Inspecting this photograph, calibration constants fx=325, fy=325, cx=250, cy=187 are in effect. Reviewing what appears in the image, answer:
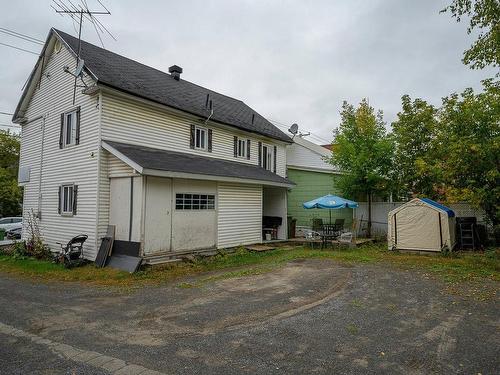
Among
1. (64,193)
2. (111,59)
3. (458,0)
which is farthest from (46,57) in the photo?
(458,0)

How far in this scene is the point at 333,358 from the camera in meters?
4.02

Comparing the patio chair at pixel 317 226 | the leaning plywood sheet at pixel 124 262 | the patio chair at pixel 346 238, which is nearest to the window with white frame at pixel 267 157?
the patio chair at pixel 317 226

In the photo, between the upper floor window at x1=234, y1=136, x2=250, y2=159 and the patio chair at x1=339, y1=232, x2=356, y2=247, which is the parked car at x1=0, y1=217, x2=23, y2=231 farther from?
the patio chair at x1=339, y1=232, x2=356, y2=247

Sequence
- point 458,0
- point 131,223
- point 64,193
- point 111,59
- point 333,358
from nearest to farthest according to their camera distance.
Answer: point 333,358 → point 458,0 → point 131,223 → point 64,193 → point 111,59

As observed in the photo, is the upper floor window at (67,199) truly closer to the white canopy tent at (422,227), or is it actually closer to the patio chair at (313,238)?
the patio chair at (313,238)

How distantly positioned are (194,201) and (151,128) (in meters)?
3.26

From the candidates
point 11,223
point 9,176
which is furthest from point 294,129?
point 9,176

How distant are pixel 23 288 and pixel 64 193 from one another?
15.3 feet

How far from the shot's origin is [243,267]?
10.5 meters

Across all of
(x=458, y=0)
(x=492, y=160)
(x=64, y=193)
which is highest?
(x=458, y=0)

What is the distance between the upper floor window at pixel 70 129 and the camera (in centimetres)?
1163

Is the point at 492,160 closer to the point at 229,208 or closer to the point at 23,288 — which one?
the point at 229,208

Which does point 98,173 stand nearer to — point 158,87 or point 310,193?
point 158,87

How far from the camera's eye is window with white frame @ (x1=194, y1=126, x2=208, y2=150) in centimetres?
1402
